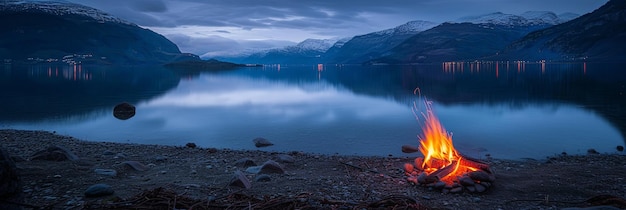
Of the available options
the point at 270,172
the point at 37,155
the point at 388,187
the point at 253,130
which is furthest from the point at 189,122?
the point at 388,187

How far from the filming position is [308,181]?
1227 cm

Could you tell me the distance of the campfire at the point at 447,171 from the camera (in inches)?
454

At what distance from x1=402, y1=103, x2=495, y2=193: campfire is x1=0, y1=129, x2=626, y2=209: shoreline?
0.72 ft

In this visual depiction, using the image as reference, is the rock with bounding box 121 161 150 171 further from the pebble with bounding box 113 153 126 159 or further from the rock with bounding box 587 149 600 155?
the rock with bounding box 587 149 600 155

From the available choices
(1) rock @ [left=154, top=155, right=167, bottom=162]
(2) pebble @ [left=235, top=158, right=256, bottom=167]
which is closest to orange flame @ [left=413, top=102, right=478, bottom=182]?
(2) pebble @ [left=235, top=158, right=256, bottom=167]

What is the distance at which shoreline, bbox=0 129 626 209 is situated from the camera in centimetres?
1024

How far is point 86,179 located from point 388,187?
26.8 ft

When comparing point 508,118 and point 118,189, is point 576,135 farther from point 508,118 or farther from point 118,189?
point 118,189

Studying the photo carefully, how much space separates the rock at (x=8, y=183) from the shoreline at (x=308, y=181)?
1.99 metres

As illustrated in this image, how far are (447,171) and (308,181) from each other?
3972mm

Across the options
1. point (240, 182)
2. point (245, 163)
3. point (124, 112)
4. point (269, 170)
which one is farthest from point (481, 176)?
point (124, 112)

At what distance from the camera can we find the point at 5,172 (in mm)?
6594

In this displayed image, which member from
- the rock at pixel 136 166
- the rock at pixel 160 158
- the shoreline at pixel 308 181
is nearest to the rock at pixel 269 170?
the shoreline at pixel 308 181

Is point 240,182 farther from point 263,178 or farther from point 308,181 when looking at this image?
point 308,181
